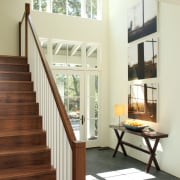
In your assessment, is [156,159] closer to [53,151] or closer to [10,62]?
[53,151]

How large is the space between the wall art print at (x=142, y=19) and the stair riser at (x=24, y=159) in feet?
11.8

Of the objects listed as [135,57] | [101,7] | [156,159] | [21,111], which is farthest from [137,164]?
[101,7]

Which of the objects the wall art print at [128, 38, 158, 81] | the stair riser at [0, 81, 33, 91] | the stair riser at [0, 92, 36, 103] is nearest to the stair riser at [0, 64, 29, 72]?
the stair riser at [0, 81, 33, 91]

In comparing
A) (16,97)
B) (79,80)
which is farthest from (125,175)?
(79,80)

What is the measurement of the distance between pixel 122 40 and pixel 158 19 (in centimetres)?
151

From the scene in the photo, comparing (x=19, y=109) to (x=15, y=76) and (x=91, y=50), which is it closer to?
(x=15, y=76)

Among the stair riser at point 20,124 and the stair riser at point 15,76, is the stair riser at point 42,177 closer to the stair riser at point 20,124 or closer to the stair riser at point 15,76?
the stair riser at point 20,124

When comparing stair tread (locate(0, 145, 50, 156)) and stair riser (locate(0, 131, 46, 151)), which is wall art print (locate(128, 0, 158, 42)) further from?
stair tread (locate(0, 145, 50, 156))

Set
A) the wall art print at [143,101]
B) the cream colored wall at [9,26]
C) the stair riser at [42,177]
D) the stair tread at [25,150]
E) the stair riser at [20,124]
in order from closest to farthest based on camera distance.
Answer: the stair riser at [42,177] → the stair tread at [25,150] → the stair riser at [20,124] → the wall art print at [143,101] → the cream colored wall at [9,26]

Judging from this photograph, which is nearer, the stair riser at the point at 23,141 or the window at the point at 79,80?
the stair riser at the point at 23,141

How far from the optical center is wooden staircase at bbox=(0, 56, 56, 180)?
3240 millimetres

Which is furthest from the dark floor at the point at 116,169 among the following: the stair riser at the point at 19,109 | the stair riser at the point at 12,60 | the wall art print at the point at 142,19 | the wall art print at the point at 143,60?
the wall art print at the point at 142,19

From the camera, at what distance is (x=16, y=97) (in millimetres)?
4363

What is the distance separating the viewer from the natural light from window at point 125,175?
4750 millimetres
